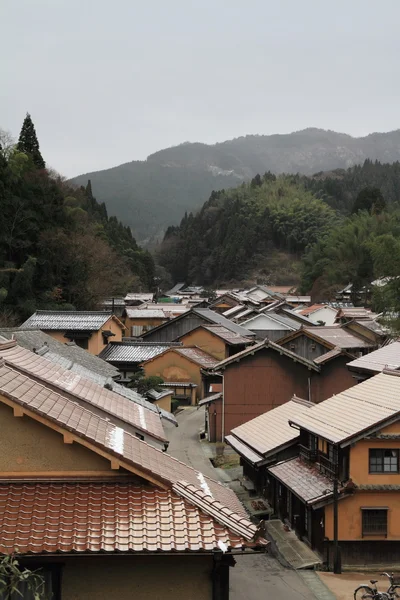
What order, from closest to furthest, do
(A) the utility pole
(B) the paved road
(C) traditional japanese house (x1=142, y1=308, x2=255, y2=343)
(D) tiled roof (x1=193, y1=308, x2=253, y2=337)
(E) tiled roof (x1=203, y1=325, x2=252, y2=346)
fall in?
(B) the paved road, (A) the utility pole, (E) tiled roof (x1=203, y1=325, x2=252, y2=346), (D) tiled roof (x1=193, y1=308, x2=253, y2=337), (C) traditional japanese house (x1=142, y1=308, x2=255, y2=343)

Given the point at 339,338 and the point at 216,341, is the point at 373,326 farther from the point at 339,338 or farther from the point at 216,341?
the point at 216,341

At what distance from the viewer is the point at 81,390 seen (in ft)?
46.3

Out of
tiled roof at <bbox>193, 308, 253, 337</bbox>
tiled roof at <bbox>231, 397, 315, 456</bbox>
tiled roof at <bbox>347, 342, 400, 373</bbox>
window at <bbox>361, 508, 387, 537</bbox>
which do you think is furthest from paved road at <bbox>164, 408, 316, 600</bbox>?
tiled roof at <bbox>193, 308, 253, 337</bbox>

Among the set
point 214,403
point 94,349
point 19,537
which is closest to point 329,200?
point 94,349

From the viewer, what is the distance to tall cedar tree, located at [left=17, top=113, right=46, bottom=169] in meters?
63.3

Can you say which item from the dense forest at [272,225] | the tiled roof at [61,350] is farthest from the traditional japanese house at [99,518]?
the dense forest at [272,225]

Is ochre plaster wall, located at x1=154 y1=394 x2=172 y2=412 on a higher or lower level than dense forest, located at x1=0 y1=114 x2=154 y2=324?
lower

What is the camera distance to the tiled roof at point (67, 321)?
44.5m

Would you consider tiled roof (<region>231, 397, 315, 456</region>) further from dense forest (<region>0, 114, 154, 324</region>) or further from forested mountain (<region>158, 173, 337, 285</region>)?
forested mountain (<region>158, 173, 337, 285</region>)

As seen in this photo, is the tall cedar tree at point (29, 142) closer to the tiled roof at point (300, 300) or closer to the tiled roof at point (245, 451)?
the tiled roof at point (300, 300)

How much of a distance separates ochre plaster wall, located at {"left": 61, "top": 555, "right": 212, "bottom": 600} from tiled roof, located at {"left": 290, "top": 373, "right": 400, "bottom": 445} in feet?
30.9

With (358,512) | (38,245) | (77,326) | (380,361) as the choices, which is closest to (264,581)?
(358,512)

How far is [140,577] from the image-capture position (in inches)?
294

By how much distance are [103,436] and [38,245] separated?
4993cm
